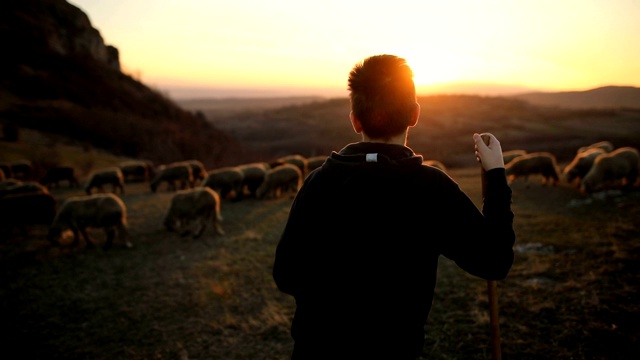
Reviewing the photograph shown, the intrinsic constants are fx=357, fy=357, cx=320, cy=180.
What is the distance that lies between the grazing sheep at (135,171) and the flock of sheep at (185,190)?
2830mm

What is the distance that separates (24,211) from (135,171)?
1615 cm

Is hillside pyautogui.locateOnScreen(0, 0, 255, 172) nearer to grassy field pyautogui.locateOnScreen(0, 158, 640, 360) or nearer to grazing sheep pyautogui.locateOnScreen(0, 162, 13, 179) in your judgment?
grazing sheep pyautogui.locateOnScreen(0, 162, 13, 179)

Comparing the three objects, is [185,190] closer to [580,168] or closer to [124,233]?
[124,233]

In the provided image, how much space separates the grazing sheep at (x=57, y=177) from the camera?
23841 mm

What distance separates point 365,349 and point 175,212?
12.2m

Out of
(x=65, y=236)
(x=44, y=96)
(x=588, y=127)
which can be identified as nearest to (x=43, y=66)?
(x=44, y=96)

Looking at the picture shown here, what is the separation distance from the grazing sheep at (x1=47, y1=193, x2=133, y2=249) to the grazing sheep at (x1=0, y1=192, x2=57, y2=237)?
2.03m

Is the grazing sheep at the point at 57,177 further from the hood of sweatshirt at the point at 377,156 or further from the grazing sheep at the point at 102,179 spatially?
the hood of sweatshirt at the point at 377,156

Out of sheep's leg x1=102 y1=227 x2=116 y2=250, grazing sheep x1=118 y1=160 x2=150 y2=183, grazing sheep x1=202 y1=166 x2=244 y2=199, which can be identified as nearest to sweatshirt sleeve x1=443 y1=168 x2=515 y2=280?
sheep's leg x1=102 y1=227 x2=116 y2=250

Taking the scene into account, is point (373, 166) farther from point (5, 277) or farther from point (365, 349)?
point (5, 277)

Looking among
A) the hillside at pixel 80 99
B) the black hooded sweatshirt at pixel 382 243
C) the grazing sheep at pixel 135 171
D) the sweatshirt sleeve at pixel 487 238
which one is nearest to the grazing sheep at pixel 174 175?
the grazing sheep at pixel 135 171

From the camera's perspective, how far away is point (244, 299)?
7.56 metres

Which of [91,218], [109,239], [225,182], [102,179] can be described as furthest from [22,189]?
[225,182]

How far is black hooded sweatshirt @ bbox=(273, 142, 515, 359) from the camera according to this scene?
1.67m
